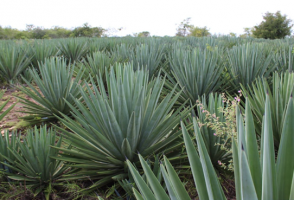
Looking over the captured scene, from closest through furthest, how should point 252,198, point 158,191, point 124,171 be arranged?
point 252,198, point 158,191, point 124,171

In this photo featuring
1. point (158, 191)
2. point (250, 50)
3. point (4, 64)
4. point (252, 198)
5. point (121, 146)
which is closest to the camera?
point (252, 198)

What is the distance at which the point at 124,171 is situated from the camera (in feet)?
5.94

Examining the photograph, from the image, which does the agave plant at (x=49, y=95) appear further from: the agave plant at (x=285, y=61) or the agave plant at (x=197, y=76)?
the agave plant at (x=285, y=61)

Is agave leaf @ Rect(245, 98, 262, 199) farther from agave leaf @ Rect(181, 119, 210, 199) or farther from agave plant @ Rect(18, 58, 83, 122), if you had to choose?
agave plant @ Rect(18, 58, 83, 122)

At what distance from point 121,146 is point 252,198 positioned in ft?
3.96

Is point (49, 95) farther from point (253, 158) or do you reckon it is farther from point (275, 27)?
point (275, 27)

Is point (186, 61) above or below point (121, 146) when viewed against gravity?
above

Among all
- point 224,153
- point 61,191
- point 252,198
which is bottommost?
point 61,191

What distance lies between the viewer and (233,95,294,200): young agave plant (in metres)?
0.59

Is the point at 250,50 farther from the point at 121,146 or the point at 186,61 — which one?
the point at 121,146

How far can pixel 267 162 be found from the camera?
0.60 metres

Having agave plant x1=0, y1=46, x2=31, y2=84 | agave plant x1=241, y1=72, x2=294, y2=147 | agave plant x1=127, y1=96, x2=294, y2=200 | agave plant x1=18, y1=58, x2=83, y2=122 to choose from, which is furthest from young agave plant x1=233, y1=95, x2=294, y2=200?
agave plant x1=0, y1=46, x2=31, y2=84

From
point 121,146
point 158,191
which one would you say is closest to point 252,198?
point 158,191

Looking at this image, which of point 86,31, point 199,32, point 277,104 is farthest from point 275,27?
point 277,104
